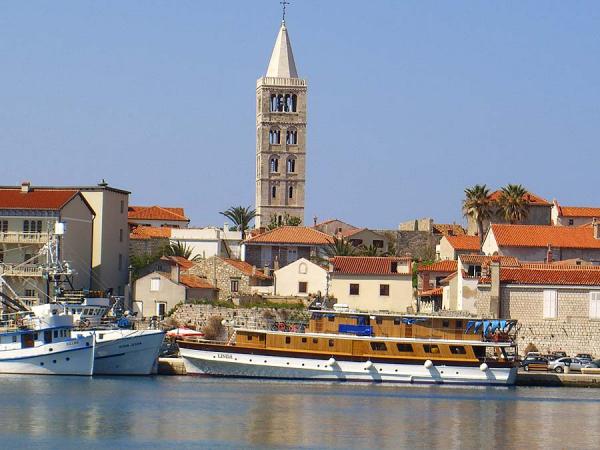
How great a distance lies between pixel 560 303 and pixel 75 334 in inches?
971

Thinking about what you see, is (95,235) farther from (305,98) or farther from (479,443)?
(305,98)

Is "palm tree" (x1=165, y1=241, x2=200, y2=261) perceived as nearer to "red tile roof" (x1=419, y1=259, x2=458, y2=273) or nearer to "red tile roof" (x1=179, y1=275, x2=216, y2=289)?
"red tile roof" (x1=179, y1=275, x2=216, y2=289)

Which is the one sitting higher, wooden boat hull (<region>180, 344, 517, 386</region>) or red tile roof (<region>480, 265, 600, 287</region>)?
red tile roof (<region>480, 265, 600, 287</region>)

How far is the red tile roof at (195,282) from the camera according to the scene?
316 ft

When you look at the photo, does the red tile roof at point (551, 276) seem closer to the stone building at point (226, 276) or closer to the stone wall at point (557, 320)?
the stone wall at point (557, 320)

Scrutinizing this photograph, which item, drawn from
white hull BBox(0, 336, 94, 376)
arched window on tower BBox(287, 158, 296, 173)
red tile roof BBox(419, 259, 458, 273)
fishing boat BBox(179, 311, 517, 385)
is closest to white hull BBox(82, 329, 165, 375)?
white hull BBox(0, 336, 94, 376)

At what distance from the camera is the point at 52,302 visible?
78125 millimetres

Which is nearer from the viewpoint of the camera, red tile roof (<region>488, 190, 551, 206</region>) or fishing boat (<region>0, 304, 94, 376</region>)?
fishing boat (<region>0, 304, 94, 376</region>)

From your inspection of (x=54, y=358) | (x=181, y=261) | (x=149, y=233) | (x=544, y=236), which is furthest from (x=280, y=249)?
(x=54, y=358)

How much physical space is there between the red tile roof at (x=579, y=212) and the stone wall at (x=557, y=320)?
36467mm

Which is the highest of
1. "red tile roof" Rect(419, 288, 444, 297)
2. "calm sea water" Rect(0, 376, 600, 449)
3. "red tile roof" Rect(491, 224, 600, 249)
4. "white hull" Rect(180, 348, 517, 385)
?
"red tile roof" Rect(491, 224, 600, 249)

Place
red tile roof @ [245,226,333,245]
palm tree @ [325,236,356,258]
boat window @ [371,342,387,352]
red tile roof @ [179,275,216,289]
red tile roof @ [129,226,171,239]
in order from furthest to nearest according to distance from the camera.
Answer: red tile roof @ [129,226,171,239] < red tile roof @ [245,226,333,245] < palm tree @ [325,236,356,258] < red tile roof @ [179,275,216,289] < boat window @ [371,342,387,352]

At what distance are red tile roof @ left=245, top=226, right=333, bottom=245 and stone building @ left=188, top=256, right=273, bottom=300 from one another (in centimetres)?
1033

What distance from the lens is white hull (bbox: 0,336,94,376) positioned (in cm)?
7719
